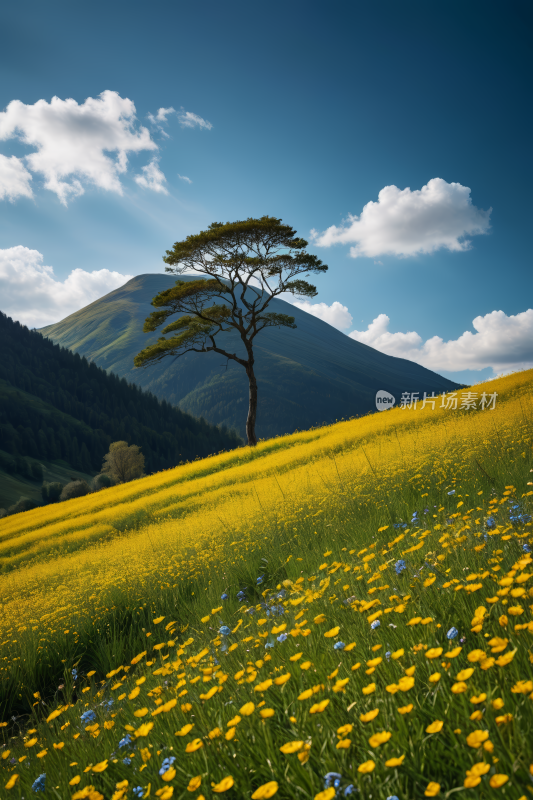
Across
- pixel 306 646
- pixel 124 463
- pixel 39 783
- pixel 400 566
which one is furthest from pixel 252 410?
pixel 124 463

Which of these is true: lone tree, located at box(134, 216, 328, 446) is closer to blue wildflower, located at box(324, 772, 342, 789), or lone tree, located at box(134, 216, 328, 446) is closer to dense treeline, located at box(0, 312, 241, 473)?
blue wildflower, located at box(324, 772, 342, 789)

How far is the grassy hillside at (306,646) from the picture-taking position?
1476 millimetres

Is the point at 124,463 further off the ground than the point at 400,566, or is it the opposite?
the point at 400,566

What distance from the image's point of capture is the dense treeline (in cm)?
15088

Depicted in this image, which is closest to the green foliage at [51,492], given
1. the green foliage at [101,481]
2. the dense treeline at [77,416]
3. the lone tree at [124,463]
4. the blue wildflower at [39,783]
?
the green foliage at [101,481]

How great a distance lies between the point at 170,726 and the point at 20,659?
14.8 ft

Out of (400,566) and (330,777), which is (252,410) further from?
(330,777)

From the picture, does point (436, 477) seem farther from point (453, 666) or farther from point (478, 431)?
point (453, 666)

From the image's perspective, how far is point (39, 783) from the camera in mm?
2271

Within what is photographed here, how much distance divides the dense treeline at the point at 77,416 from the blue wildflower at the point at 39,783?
471 feet

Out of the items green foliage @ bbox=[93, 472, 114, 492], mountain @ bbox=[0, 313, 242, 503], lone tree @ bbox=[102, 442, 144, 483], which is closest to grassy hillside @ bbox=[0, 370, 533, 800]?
lone tree @ bbox=[102, 442, 144, 483]

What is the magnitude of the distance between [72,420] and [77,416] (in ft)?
17.5

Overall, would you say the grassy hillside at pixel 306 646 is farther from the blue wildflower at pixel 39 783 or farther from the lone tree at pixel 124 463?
the lone tree at pixel 124 463

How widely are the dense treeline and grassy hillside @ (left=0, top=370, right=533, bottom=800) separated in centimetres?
13889
